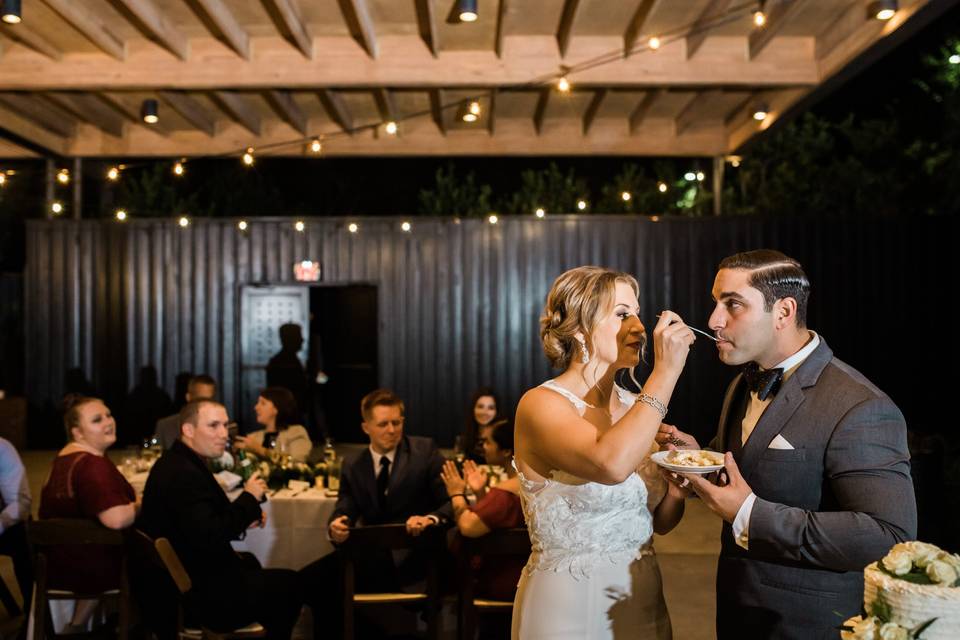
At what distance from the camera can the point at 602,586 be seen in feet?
8.17

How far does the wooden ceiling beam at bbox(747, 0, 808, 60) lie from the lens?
268 inches

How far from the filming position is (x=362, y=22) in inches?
277

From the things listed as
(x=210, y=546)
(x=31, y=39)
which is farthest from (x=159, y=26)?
(x=210, y=546)

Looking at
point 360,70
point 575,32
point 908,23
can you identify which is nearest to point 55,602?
point 360,70

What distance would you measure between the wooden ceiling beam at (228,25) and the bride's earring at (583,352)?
5.30 m

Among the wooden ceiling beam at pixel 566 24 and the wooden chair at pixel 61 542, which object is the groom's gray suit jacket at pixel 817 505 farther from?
the wooden ceiling beam at pixel 566 24

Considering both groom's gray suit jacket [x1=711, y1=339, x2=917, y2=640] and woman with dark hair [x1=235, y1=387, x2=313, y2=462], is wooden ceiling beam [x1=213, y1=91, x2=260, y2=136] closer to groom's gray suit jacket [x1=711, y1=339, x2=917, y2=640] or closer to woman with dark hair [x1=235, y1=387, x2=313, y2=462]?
woman with dark hair [x1=235, y1=387, x2=313, y2=462]

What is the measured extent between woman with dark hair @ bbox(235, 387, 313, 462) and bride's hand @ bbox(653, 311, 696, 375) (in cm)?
457

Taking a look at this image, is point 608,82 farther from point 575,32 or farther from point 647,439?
point 647,439

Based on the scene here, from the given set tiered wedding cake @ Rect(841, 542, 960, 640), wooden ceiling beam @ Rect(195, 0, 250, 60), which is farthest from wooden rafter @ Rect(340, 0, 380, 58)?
tiered wedding cake @ Rect(841, 542, 960, 640)

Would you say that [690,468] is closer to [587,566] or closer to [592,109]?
[587,566]

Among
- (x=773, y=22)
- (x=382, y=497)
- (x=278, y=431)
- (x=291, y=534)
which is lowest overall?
(x=291, y=534)

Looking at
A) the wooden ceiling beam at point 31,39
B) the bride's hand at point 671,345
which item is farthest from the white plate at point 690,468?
the wooden ceiling beam at point 31,39

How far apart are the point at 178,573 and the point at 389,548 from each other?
933mm
